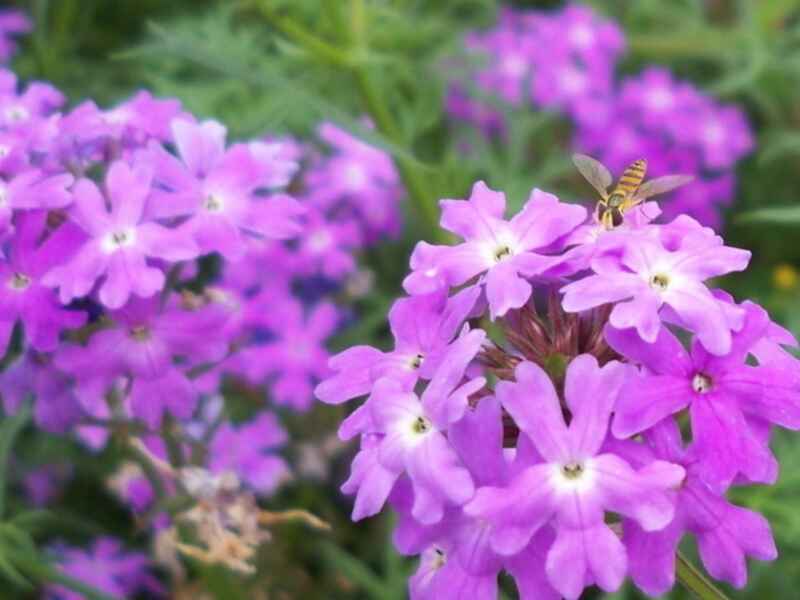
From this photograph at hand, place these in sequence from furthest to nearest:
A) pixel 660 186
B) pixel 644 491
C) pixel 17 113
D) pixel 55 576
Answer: pixel 17 113 → pixel 55 576 → pixel 660 186 → pixel 644 491

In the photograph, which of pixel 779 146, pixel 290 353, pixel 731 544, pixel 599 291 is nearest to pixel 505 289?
pixel 599 291

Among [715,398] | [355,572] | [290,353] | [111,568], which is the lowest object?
[111,568]

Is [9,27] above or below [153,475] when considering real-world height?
above

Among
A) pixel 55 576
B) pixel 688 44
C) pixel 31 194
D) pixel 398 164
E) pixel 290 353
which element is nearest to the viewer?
pixel 31 194

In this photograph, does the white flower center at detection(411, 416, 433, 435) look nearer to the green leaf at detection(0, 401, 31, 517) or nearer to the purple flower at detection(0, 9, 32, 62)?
the green leaf at detection(0, 401, 31, 517)

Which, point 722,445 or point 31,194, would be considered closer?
point 722,445

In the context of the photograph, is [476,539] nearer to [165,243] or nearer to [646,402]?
[646,402]

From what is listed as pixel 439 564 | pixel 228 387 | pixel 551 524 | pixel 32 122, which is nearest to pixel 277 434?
pixel 228 387
